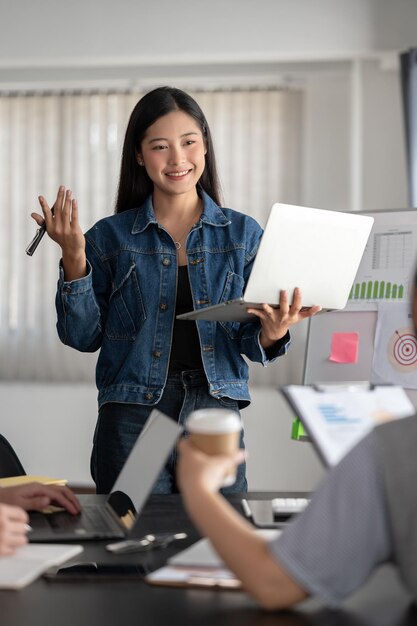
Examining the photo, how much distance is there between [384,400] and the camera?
4.66 feet

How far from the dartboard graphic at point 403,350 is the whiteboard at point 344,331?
0.24 ft

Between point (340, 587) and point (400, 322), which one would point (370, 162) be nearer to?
point (400, 322)

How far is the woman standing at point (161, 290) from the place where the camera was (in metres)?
2.24

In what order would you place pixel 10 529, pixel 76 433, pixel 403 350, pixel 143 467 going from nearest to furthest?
pixel 10 529 → pixel 143 467 → pixel 403 350 → pixel 76 433

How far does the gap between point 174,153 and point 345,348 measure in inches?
38.8

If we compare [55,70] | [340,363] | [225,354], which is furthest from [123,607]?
[55,70]

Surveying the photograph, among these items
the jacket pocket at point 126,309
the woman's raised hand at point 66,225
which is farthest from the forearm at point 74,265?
the jacket pocket at point 126,309

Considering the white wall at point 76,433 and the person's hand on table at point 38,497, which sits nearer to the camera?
the person's hand on table at point 38,497

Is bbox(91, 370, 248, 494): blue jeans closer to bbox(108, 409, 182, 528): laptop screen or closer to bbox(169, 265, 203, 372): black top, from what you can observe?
bbox(169, 265, 203, 372): black top

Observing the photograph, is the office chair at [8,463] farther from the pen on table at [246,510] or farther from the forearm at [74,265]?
the pen on table at [246,510]

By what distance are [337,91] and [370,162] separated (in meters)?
0.47

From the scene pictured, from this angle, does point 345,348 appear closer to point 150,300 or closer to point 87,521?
point 150,300

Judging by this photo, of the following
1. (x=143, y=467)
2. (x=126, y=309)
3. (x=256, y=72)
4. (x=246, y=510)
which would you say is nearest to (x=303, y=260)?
(x=126, y=309)

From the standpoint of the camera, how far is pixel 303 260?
7.13 feet
